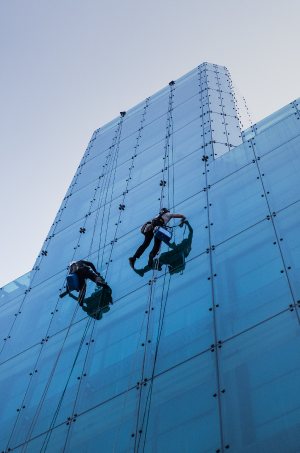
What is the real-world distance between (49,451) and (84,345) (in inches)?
55.4

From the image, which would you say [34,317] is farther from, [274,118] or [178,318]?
[274,118]

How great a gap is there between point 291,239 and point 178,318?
1547mm

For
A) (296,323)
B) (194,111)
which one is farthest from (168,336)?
(194,111)

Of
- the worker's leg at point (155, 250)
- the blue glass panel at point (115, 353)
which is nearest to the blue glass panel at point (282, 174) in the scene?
the worker's leg at point (155, 250)

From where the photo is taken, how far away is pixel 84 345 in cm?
636

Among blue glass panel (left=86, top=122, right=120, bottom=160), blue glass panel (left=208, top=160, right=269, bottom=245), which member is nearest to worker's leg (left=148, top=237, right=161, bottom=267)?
blue glass panel (left=208, top=160, right=269, bottom=245)

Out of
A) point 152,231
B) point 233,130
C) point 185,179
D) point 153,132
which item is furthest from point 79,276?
point 153,132

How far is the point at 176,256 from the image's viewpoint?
257 inches

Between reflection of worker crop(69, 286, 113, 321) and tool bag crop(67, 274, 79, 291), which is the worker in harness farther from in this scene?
tool bag crop(67, 274, 79, 291)

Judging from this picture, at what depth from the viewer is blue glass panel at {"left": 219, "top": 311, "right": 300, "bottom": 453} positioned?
12.5 ft

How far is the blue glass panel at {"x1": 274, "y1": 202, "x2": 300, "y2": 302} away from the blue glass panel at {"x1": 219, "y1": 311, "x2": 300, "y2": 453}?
451mm

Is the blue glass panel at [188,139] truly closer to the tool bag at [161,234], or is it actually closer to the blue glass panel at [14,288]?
the tool bag at [161,234]

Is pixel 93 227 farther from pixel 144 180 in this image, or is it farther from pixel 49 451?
pixel 49 451

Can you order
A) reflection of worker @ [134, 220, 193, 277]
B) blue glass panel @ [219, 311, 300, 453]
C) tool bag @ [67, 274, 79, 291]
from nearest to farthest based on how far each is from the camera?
blue glass panel @ [219, 311, 300, 453]
reflection of worker @ [134, 220, 193, 277]
tool bag @ [67, 274, 79, 291]
